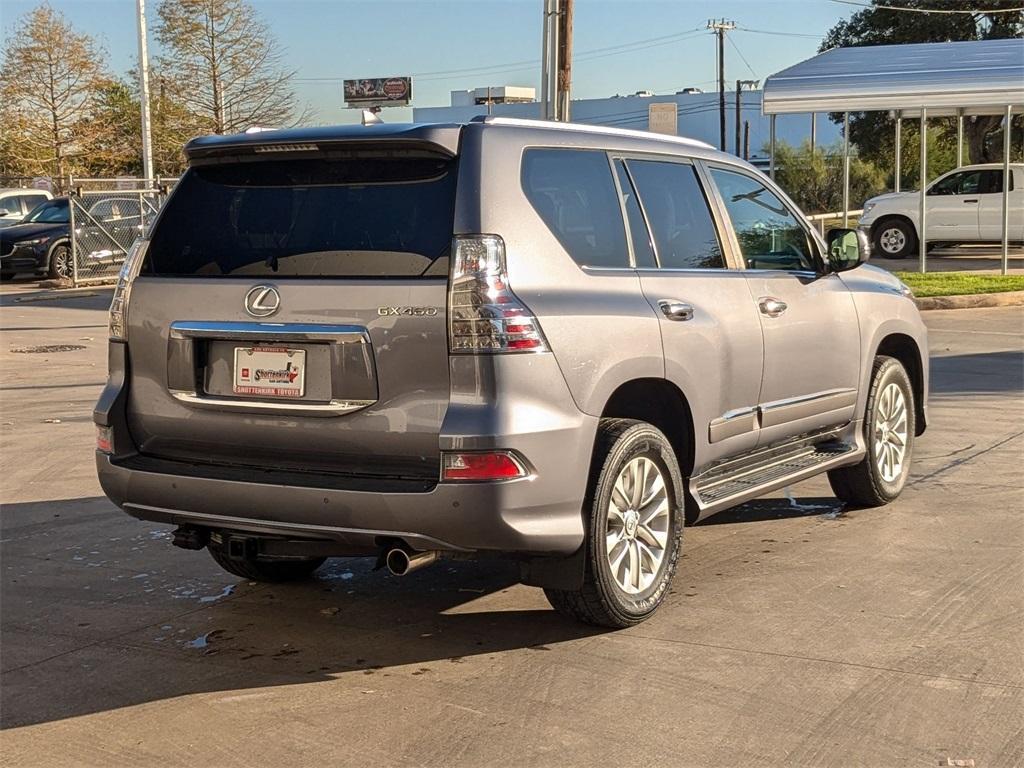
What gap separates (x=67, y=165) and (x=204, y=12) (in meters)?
8.07

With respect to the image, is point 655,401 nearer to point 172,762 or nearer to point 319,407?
point 319,407

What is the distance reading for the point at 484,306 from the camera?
15.0ft

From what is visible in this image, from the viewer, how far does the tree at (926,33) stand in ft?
123

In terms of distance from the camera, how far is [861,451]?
698 cm

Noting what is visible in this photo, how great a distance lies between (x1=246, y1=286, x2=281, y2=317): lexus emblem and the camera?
4.84m

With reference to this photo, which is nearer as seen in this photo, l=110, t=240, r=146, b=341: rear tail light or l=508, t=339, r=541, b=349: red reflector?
l=508, t=339, r=541, b=349: red reflector

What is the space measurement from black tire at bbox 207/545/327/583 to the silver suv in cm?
8

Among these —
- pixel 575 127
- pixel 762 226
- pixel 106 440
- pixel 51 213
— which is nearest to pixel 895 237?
pixel 51 213

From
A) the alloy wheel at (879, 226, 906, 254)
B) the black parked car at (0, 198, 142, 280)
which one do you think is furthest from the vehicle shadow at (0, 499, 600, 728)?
the alloy wheel at (879, 226, 906, 254)

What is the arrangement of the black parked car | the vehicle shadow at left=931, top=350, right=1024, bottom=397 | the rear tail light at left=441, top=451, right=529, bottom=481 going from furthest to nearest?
the black parked car, the vehicle shadow at left=931, top=350, right=1024, bottom=397, the rear tail light at left=441, top=451, right=529, bottom=481

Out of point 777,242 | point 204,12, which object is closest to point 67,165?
point 204,12

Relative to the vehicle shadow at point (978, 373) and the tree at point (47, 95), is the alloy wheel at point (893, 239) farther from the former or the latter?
the tree at point (47, 95)

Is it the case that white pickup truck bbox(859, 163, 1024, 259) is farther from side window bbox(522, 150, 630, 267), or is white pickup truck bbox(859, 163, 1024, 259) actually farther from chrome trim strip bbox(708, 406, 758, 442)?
side window bbox(522, 150, 630, 267)

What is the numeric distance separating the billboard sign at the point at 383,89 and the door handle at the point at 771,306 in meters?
103
